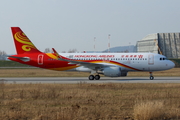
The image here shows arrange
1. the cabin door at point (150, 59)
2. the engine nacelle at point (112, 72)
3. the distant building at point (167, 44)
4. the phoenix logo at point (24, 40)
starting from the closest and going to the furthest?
the engine nacelle at point (112, 72) < the cabin door at point (150, 59) < the phoenix logo at point (24, 40) < the distant building at point (167, 44)

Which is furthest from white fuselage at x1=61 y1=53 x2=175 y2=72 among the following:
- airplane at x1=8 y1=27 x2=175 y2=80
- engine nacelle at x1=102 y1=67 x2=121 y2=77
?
engine nacelle at x1=102 y1=67 x2=121 y2=77

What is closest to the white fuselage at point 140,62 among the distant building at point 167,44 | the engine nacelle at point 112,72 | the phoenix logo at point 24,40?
the engine nacelle at point 112,72

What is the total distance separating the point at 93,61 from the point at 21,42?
33.7 feet

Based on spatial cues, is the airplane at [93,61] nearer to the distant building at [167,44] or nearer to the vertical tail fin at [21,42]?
the vertical tail fin at [21,42]

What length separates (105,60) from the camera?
39.7m

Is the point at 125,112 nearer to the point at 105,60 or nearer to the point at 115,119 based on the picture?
the point at 115,119

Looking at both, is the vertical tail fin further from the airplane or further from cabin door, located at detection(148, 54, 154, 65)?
cabin door, located at detection(148, 54, 154, 65)

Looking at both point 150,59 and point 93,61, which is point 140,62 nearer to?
point 150,59

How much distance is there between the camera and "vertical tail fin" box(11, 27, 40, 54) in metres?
41.7

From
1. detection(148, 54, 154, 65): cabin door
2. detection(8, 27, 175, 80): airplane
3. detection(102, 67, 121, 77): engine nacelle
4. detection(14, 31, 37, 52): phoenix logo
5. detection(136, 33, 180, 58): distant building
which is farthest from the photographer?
detection(136, 33, 180, 58): distant building

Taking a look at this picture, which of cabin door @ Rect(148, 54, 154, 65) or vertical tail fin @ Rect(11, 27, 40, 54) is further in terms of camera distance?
vertical tail fin @ Rect(11, 27, 40, 54)

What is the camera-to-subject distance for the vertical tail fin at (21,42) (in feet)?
137

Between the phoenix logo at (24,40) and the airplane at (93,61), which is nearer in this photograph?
the airplane at (93,61)

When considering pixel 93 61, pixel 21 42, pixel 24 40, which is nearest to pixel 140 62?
pixel 93 61
